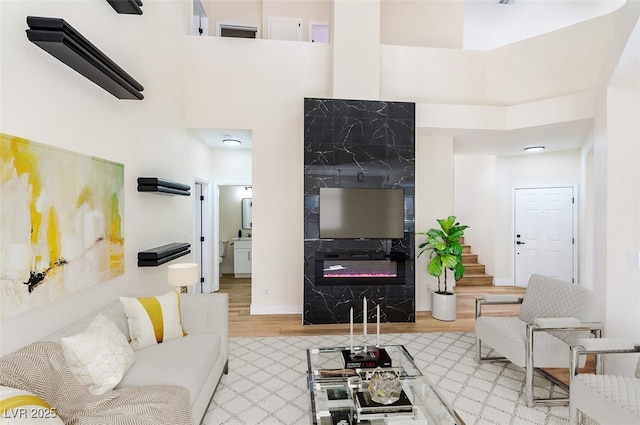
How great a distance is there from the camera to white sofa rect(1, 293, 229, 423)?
193 centimetres

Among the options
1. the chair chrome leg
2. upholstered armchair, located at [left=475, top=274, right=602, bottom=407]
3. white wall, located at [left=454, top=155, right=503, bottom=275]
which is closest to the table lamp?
upholstered armchair, located at [left=475, top=274, right=602, bottom=407]

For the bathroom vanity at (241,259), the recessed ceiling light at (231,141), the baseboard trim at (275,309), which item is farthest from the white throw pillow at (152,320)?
the bathroom vanity at (241,259)

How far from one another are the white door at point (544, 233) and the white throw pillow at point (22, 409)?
713 cm

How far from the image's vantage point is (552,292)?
2.97 metres

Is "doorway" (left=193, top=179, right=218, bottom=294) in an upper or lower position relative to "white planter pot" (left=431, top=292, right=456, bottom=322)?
upper

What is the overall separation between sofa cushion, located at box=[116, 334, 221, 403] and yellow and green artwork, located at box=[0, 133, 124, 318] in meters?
0.66

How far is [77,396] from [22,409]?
1.72ft

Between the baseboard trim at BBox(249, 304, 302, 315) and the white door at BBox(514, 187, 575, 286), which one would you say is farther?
the white door at BBox(514, 187, 575, 286)

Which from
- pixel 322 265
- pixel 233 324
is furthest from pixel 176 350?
pixel 322 265

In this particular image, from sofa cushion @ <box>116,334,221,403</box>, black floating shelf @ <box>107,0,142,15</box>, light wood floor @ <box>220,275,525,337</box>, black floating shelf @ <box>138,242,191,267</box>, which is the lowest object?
light wood floor @ <box>220,275,525,337</box>

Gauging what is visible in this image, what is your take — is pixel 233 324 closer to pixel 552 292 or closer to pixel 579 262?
pixel 552 292

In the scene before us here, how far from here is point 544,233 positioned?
6.14m

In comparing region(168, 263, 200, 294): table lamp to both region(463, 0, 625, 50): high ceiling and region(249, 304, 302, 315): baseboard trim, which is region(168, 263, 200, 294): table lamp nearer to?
region(249, 304, 302, 315): baseboard trim

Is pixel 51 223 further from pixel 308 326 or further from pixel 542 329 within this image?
pixel 542 329
